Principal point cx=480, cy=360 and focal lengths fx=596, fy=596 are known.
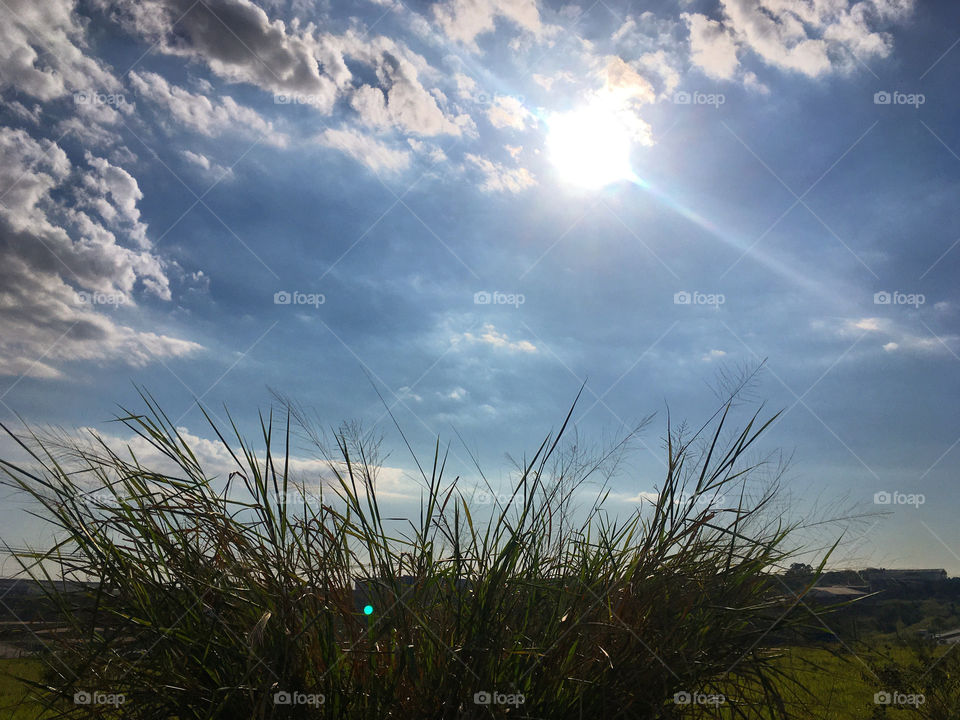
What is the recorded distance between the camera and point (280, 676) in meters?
1.87

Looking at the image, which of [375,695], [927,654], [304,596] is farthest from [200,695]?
[927,654]

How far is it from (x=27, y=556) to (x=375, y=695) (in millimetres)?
1521

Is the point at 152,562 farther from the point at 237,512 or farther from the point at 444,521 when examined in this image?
the point at 444,521

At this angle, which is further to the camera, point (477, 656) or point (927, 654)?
point (927, 654)

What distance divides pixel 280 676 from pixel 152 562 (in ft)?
2.08

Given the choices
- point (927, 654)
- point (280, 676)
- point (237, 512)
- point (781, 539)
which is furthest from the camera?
point (927, 654)

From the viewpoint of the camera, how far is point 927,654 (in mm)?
6660

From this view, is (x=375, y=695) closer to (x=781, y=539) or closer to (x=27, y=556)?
(x=27, y=556)

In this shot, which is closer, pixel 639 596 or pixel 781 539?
pixel 639 596

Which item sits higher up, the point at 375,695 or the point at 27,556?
the point at 27,556

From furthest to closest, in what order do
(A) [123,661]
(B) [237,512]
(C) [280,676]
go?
(B) [237,512] → (A) [123,661] → (C) [280,676]

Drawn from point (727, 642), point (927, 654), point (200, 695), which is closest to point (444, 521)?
point (200, 695)

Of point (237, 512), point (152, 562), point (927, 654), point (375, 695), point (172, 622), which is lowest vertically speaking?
point (927, 654)

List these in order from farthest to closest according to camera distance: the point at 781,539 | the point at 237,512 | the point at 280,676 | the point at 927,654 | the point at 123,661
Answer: the point at 927,654 → the point at 781,539 → the point at 237,512 → the point at 123,661 → the point at 280,676
